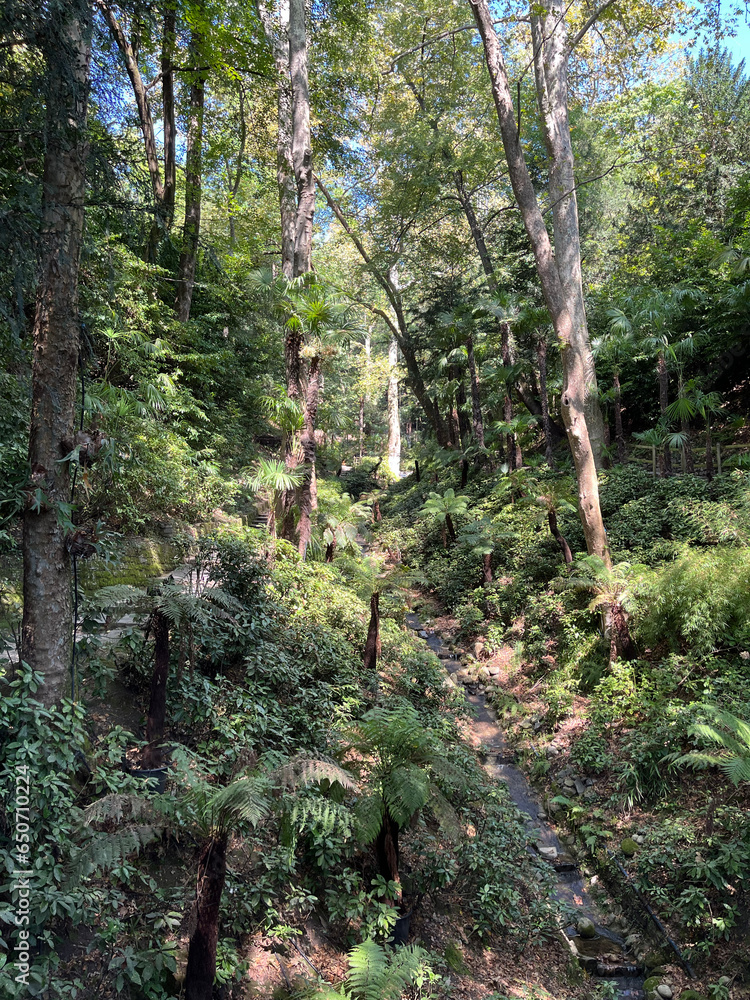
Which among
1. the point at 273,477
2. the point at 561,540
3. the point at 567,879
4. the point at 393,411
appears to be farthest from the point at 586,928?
the point at 393,411

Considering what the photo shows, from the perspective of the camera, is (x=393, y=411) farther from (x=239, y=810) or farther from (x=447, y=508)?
(x=239, y=810)

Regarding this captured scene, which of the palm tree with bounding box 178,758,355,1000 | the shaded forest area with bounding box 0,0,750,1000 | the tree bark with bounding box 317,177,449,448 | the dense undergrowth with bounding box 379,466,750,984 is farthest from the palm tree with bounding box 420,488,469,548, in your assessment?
the palm tree with bounding box 178,758,355,1000

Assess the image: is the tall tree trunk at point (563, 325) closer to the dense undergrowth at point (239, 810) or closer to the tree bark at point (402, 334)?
the dense undergrowth at point (239, 810)

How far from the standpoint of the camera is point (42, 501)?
3.37m

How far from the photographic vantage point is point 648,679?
702cm

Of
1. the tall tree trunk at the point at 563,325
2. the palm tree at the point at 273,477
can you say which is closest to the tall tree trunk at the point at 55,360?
the palm tree at the point at 273,477

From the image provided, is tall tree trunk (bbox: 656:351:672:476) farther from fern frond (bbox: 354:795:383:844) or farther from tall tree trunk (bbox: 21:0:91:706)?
tall tree trunk (bbox: 21:0:91:706)

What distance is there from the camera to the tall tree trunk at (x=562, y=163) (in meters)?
10.4

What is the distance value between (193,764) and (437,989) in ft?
7.45

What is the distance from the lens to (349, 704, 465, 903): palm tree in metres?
3.93

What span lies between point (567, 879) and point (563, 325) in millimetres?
6972

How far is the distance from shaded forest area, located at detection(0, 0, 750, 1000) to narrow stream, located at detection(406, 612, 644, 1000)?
1.7 inches

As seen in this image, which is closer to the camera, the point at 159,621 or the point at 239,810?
the point at 239,810

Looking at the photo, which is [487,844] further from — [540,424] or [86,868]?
[540,424]
